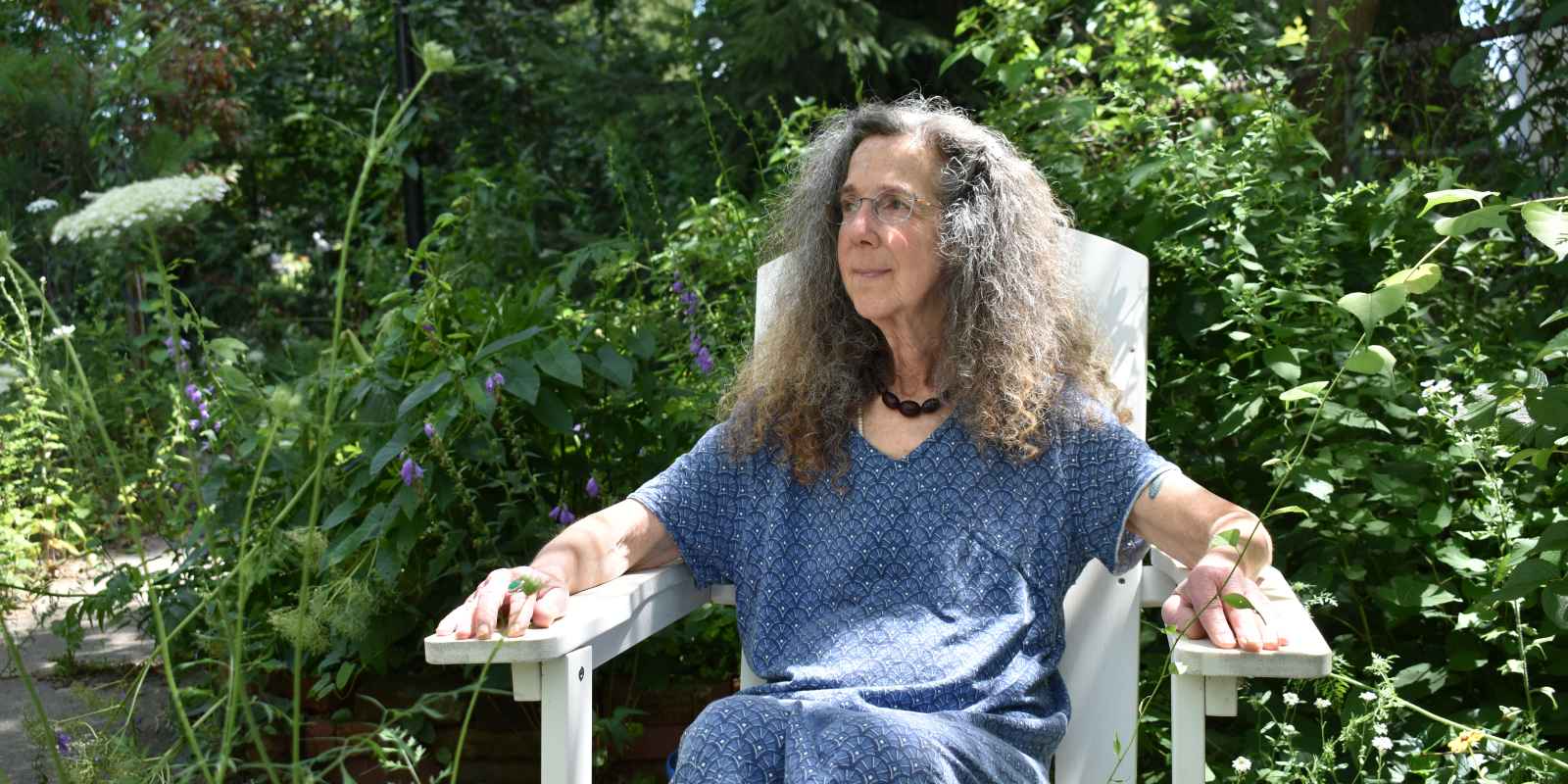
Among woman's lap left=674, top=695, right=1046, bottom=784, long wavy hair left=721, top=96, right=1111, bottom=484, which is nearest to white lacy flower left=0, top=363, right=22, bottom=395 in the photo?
woman's lap left=674, top=695, right=1046, bottom=784

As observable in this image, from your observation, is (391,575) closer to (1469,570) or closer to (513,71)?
(1469,570)

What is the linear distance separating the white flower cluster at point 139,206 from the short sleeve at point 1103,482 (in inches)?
53.7

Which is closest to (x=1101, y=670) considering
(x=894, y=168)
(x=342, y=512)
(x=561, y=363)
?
(x=894, y=168)

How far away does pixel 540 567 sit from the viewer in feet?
6.28

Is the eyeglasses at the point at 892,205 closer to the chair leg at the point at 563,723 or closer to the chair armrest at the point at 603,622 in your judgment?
the chair armrest at the point at 603,622

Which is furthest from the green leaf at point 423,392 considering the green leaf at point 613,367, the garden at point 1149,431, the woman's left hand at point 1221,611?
the woman's left hand at point 1221,611

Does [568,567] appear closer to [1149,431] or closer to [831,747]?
[831,747]

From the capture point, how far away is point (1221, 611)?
161cm

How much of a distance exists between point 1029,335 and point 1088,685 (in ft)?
1.71

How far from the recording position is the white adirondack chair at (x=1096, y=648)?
1.58 meters

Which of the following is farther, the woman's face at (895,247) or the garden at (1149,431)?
the garden at (1149,431)

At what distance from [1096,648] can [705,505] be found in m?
0.62

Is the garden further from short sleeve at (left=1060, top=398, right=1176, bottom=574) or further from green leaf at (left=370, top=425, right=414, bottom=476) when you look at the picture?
short sleeve at (left=1060, top=398, right=1176, bottom=574)

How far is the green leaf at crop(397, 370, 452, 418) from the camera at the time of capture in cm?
240
